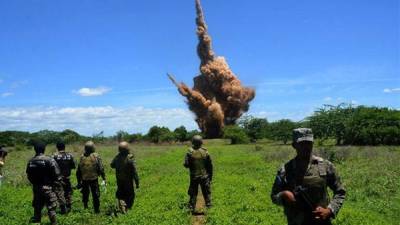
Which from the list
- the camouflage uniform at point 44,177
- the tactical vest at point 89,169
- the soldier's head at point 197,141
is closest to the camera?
the camouflage uniform at point 44,177

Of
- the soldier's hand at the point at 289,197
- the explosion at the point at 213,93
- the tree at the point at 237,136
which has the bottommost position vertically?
the soldier's hand at the point at 289,197

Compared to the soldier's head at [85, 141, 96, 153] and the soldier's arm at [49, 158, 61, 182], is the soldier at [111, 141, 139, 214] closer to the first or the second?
the soldier's head at [85, 141, 96, 153]

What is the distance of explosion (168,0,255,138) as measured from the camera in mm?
65225

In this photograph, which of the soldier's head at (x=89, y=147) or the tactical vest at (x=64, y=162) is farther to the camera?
the tactical vest at (x=64, y=162)

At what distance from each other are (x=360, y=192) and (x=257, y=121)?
51.4 metres

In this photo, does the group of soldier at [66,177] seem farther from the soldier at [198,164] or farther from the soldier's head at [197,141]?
the soldier's head at [197,141]

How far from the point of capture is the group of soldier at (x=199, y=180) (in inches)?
245

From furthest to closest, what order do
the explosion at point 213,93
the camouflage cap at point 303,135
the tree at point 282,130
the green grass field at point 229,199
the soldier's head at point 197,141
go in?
the explosion at point 213,93 → the tree at point 282,130 → the soldier's head at point 197,141 → the green grass field at point 229,199 → the camouflage cap at point 303,135

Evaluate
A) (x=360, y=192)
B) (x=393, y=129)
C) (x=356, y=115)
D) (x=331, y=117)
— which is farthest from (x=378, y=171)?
(x=331, y=117)

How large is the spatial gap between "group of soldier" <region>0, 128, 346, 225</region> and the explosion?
153 ft

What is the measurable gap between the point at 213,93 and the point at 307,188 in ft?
202

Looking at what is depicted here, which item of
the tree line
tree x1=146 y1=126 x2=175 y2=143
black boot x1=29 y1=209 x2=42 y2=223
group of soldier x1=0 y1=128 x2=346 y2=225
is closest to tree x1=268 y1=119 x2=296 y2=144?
the tree line

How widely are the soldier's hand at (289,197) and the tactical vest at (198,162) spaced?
861 cm

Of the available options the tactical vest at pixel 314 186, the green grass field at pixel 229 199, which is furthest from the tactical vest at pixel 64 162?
the tactical vest at pixel 314 186
